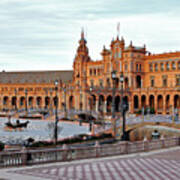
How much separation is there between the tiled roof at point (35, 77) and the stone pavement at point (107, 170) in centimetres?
10185

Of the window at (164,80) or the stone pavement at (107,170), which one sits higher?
the window at (164,80)

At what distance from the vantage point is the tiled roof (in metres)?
130

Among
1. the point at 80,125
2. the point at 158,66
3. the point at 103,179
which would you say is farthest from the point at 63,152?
the point at 158,66

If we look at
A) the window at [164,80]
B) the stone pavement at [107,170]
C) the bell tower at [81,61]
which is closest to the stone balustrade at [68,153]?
the stone pavement at [107,170]

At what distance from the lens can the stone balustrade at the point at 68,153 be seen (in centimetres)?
2405

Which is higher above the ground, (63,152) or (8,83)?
(8,83)

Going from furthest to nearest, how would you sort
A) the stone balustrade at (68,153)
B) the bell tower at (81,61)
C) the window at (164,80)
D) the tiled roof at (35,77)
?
1. the tiled roof at (35,77)
2. the bell tower at (81,61)
3. the window at (164,80)
4. the stone balustrade at (68,153)

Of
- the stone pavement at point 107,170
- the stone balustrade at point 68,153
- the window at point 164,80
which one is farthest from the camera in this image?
the window at point 164,80

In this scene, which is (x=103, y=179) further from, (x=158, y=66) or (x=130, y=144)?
(x=158, y=66)

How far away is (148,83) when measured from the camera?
98.8m

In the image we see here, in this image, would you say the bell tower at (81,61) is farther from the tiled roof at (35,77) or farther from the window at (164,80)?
the window at (164,80)

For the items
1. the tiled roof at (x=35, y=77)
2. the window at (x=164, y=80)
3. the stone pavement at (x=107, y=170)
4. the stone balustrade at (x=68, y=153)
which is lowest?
the stone pavement at (x=107, y=170)

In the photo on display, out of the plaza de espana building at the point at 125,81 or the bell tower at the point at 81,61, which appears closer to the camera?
the plaza de espana building at the point at 125,81

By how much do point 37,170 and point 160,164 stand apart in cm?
848
